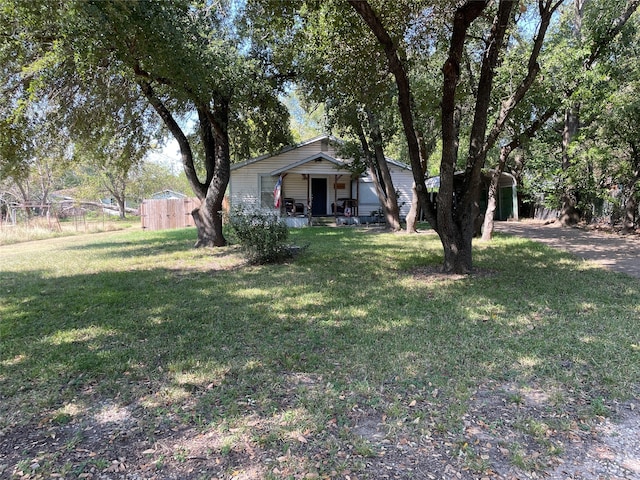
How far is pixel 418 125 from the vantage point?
11.7m

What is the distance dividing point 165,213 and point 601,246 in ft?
63.2

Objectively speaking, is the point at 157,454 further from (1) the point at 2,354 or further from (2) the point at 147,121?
(2) the point at 147,121

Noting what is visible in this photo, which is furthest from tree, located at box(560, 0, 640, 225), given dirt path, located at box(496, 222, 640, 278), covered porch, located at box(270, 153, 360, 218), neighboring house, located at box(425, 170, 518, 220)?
covered porch, located at box(270, 153, 360, 218)

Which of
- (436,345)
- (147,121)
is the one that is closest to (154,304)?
(436,345)

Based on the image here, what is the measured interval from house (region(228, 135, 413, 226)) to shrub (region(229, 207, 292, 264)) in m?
10.5

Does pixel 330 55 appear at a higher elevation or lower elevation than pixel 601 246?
higher

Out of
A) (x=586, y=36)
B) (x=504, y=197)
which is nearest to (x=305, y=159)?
(x=586, y=36)

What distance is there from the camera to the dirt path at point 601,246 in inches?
311

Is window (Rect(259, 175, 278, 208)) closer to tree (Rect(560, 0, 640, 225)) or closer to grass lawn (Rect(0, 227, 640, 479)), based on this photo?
tree (Rect(560, 0, 640, 225))

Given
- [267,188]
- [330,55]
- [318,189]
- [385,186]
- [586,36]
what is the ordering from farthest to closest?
[318,189] → [267,188] → [385,186] → [586,36] → [330,55]

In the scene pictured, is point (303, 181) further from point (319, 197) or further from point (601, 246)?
point (601, 246)

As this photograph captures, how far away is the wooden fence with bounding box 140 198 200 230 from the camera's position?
2111 cm

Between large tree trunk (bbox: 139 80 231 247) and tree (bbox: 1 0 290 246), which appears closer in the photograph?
tree (bbox: 1 0 290 246)

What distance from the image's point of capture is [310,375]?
328 centimetres
